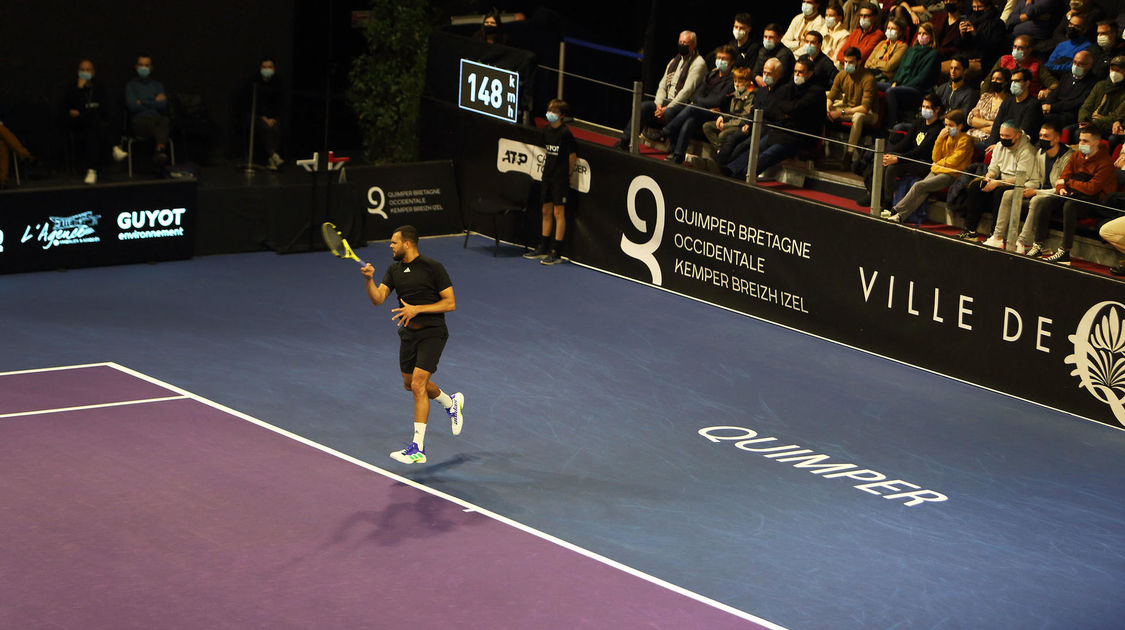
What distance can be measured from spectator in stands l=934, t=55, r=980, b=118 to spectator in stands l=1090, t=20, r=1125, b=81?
1.44m

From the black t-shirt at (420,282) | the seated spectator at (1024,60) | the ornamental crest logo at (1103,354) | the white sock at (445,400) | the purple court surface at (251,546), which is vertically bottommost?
the purple court surface at (251,546)

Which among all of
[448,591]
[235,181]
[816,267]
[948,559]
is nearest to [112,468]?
[448,591]

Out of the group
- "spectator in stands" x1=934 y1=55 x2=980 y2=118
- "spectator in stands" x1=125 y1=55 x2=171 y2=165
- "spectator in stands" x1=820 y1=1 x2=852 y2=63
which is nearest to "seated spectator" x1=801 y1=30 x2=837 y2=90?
"spectator in stands" x1=820 y1=1 x2=852 y2=63

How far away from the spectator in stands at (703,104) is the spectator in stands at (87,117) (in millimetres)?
9127

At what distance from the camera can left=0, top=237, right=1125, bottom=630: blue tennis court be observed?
11.5m

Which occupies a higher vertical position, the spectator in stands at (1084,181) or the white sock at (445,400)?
the spectator in stands at (1084,181)

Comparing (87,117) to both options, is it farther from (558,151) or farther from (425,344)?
(425,344)

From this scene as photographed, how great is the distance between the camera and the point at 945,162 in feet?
58.2

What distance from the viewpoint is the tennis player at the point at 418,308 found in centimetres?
1338

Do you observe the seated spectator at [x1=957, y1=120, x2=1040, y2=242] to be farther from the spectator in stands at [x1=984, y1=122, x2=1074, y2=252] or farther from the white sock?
the white sock

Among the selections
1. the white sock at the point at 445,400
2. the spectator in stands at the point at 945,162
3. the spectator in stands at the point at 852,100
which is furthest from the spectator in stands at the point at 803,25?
the white sock at the point at 445,400

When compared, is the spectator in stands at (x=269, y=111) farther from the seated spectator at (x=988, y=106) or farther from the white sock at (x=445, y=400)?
the white sock at (x=445, y=400)

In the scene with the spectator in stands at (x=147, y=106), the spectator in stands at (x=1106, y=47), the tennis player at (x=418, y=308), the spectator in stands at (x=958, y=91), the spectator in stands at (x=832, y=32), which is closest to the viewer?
the tennis player at (x=418, y=308)

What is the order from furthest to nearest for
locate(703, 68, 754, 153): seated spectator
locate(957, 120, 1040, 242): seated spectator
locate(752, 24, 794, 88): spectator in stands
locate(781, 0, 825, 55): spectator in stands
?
locate(781, 0, 825, 55): spectator in stands < locate(703, 68, 754, 153): seated spectator < locate(752, 24, 794, 88): spectator in stands < locate(957, 120, 1040, 242): seated spectator
